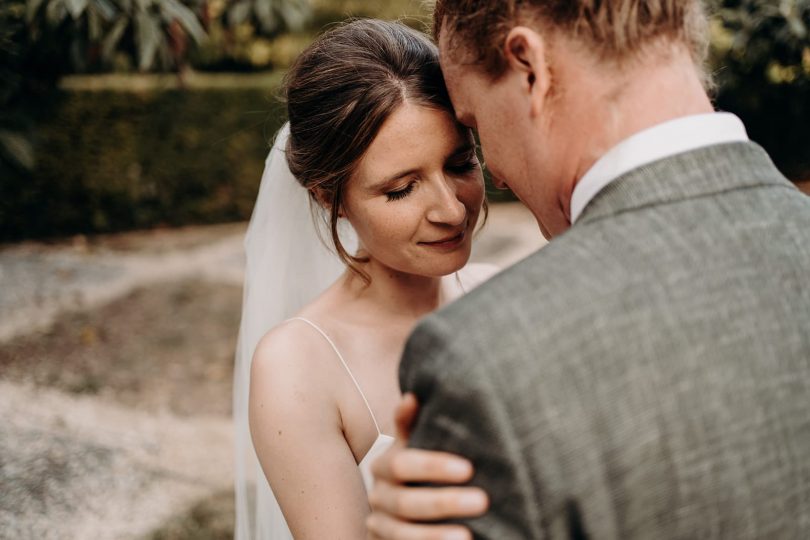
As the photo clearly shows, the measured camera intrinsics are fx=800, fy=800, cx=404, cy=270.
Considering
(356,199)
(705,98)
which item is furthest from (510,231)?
(705,98)

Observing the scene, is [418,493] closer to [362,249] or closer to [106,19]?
[362,249]

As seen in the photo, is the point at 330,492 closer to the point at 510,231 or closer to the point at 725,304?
the point at 725,304

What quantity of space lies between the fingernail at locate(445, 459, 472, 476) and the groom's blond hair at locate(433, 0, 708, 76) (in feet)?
2.24

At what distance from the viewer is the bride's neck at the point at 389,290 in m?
2.34

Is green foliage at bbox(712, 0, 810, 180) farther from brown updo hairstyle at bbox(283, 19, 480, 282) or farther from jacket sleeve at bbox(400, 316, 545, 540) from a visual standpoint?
jacket sleeve at bbox(400, 316, 545, 540)

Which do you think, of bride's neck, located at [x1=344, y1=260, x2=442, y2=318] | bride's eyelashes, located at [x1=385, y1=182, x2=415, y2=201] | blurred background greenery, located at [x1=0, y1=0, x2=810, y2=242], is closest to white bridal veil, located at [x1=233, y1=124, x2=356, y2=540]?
bride's neck, located at [x1=344, y1=260, x2=442, y2=318]

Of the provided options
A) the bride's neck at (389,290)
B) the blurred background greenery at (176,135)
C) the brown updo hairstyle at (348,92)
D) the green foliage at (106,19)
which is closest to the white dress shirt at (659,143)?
the brown updo hairstyle at (348,92)

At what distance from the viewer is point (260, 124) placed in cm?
870

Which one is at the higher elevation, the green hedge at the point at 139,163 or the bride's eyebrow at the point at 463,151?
the bride's eyebrow at the point at 463,151

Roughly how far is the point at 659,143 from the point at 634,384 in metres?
0.40

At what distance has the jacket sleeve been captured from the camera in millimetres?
1029

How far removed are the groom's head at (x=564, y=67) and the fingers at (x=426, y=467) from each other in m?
0.54

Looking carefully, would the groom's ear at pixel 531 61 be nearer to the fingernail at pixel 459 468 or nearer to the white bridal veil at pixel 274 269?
the fingernail at pixel 459 468

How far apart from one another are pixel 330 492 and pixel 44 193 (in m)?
7.27
